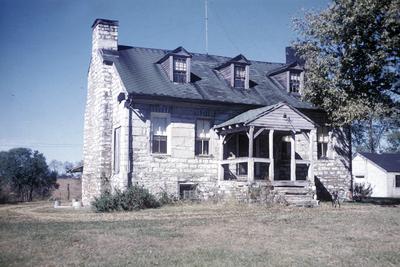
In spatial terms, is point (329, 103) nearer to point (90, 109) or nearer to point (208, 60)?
point (208, 60)

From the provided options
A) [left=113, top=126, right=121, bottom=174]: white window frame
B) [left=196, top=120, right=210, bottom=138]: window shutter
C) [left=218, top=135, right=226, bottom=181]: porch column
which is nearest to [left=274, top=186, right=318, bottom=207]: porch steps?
[left=218, top=135, right=226, bottom=181]: porch column

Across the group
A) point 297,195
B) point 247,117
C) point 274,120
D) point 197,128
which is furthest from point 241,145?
point 297,195

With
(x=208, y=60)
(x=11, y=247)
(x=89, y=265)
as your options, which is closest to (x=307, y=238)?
(x=89, y=265)

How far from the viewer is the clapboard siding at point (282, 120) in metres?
20.0

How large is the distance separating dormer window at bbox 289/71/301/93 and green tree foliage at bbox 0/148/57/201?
2263 cm

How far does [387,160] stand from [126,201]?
124ft

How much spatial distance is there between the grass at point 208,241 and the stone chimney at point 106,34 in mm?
12335

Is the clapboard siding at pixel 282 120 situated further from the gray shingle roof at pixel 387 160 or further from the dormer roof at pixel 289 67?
the gray shingle roof at pixel 387 160

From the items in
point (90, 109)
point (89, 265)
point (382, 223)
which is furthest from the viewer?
point (90, 109)

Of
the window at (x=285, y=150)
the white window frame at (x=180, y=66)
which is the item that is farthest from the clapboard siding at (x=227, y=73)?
the window at (x=285, y=150)

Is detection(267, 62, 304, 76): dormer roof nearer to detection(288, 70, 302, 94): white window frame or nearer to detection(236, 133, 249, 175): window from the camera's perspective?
detection(288, 70, 302, 94): white window frame

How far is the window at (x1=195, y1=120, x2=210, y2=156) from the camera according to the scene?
72.7ft

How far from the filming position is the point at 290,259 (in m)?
8.56

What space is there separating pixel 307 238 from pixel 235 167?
12.1 meters
